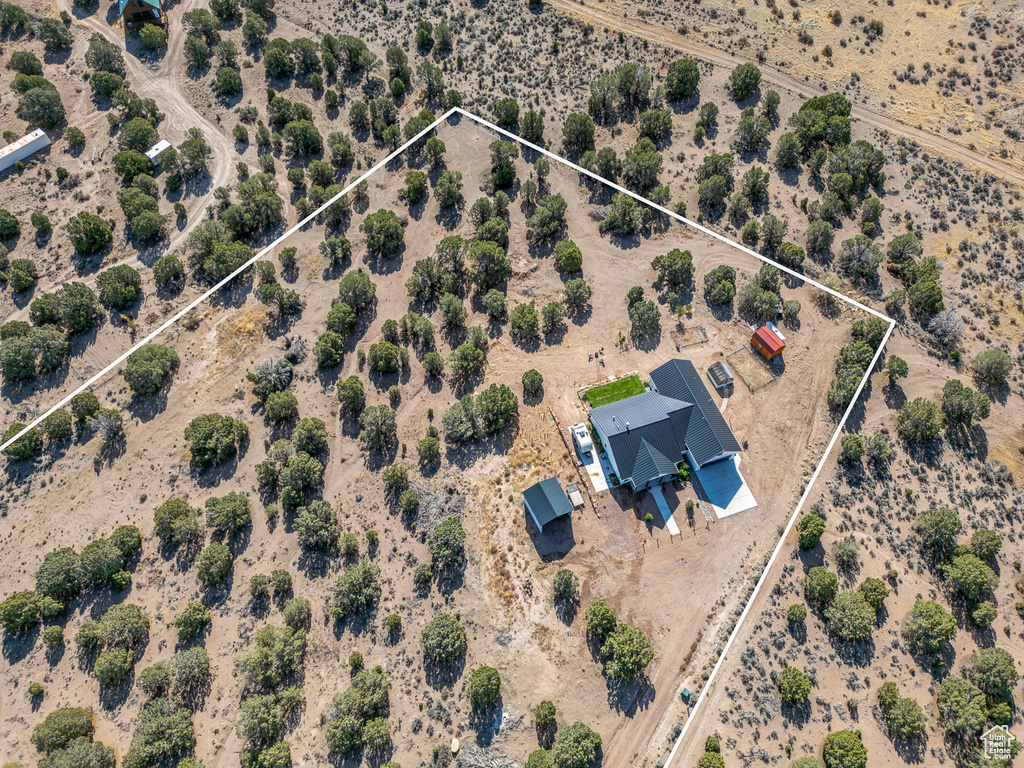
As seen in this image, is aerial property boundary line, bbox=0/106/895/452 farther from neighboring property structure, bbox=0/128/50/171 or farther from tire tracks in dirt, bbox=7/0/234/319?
neighboring property structure, bbox=0/128/50/171

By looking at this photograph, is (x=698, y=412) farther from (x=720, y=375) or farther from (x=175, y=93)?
(x=175, y=93)

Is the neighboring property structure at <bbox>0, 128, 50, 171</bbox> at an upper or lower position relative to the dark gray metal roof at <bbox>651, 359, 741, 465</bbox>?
upper

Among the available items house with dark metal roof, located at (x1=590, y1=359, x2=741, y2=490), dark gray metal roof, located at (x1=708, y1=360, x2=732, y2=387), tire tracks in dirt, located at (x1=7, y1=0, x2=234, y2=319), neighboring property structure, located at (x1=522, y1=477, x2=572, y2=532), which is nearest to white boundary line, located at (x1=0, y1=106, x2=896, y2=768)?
house with dark metal roof, located at (x1=590, y1=359, x2=741, y2=490)

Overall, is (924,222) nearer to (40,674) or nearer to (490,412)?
(490,412)

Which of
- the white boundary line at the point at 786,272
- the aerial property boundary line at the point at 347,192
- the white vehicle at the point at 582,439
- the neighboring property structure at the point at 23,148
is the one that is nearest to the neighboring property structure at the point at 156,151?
the neighboring property structure at the point at 23,148

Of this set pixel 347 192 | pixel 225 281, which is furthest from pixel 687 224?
pixel 225 281

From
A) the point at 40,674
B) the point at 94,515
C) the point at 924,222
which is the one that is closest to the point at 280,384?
the point at 94,515
